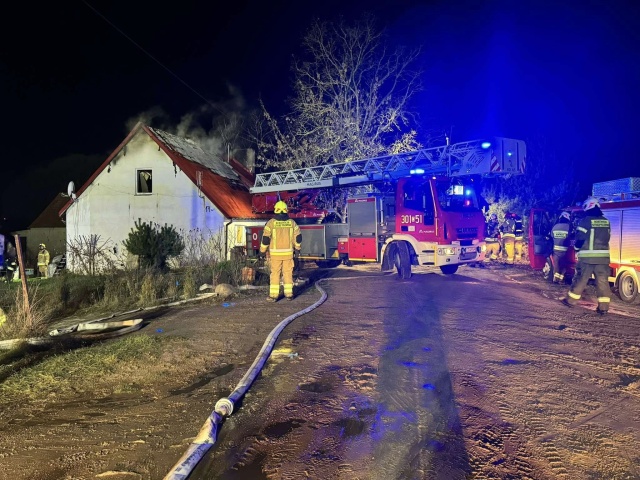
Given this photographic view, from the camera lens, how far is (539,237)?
12875 mm

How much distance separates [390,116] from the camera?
2150cm

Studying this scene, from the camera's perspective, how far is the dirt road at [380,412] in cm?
299

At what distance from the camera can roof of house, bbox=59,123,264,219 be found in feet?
70.4

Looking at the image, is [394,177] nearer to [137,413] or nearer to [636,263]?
[636,263]

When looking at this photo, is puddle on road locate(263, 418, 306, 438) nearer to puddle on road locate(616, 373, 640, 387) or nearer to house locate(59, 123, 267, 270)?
puddle on road locate(616, 373, 640, 387)

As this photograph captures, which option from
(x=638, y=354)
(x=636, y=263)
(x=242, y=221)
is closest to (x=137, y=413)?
(x=638, y=354)

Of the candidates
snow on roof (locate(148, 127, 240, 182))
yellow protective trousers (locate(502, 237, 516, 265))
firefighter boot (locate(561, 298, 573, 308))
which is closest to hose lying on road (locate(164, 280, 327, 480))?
firefighter boot (locate(561, 298, 573, 308))

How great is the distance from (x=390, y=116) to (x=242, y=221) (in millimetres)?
8209

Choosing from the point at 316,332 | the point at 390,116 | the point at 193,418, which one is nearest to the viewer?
the point at 193,418

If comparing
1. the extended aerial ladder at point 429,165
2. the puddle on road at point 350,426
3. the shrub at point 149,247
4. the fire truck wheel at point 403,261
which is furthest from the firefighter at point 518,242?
the puddle on road at point 350,426

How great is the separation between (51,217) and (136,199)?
14504mm

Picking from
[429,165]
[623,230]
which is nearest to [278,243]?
[429,165]

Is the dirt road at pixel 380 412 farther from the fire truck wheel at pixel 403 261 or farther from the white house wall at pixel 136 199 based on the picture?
the white house wall at pixel 136 199

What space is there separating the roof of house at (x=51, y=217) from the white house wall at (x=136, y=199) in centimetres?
1091
